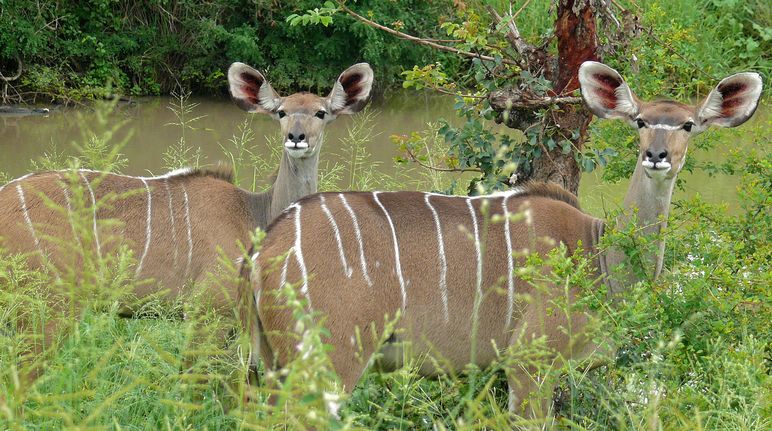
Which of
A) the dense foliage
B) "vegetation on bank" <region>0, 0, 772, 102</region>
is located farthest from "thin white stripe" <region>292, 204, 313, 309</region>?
the dense foliage

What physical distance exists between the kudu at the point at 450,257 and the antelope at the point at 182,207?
0.53 m

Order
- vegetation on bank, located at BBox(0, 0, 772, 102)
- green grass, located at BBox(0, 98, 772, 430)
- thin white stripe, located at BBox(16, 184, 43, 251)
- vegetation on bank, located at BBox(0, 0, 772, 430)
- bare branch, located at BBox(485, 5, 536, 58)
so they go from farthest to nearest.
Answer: vegetation on bank, located at BBox(0, 0, 772, 102)
bare branch, located at BBox(485, 5, 536, 58)
thin white stripe, located at BBox(16, 184, 43, 251)
green grass, located at BBox(0, 98, 772, 430)
vegetation on bank, located at BBox(0, 0, 772, 430)

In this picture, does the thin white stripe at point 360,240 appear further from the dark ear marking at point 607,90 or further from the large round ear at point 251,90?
the large round ear at point 251,90

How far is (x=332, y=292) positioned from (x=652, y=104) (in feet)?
4.11

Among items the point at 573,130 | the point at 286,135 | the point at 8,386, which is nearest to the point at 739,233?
the point at 573,130

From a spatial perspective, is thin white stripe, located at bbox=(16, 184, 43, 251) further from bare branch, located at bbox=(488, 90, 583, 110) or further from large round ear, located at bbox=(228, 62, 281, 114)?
bare branch, located at bbox=(488, 90, 583, 110)

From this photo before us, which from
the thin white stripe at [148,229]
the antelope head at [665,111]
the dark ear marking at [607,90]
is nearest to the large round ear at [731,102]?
the antelope head at [665,111]

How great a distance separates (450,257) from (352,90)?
5.22 ft

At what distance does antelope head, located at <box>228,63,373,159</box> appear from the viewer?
413 cm

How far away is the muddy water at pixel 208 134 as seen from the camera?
25.8 feet

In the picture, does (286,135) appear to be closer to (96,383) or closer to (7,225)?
(7,225)

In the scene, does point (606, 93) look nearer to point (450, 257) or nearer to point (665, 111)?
point (665, 111)

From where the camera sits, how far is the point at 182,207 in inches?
153

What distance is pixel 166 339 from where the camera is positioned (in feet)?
11.7
